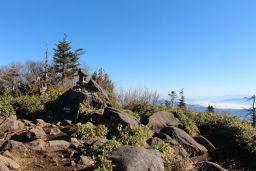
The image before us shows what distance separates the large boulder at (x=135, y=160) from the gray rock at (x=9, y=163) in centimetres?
187

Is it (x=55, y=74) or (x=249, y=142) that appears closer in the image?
(x=249, y=142)

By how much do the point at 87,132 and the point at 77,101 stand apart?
2850 millimetres

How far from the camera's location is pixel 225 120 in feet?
26.2

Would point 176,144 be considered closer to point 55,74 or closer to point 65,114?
point 65,114

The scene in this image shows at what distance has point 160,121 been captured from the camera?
294 inches

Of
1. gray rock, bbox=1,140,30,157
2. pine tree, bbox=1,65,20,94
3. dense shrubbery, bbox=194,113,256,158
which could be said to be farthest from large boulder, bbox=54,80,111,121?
pine tree, bbox=1,65,20,94

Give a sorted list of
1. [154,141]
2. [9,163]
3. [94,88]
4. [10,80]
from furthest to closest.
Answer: [10,80] < [94,88] < [154,141] < [9,163]

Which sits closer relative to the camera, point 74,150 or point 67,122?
point 74,150

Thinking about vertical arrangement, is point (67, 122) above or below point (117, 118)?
below

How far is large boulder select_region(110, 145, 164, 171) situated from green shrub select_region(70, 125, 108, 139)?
176 cm

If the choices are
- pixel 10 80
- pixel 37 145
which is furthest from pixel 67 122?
pixel 10 80

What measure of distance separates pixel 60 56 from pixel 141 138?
26298 millimetres

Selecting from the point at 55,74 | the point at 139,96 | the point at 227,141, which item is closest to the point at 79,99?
the point at 227,141

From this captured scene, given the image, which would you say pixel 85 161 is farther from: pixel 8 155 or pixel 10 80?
pixel 10 80
